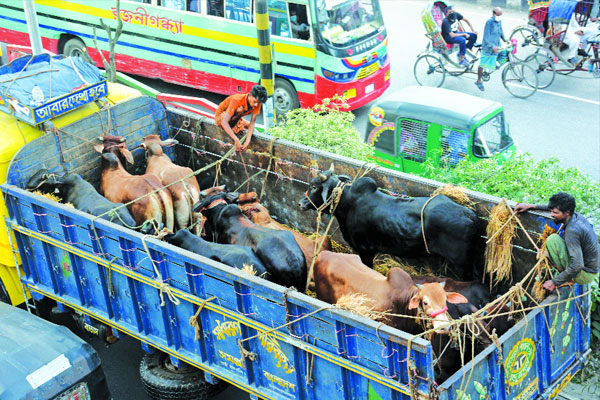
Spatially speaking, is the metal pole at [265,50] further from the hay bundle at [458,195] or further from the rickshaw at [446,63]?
the rickshaw at [446,63]

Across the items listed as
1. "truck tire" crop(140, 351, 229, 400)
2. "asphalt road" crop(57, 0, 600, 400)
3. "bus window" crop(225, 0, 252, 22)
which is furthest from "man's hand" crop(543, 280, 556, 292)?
"bus window" crop(225, 0, 252, 22)

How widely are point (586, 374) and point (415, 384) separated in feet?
10.1

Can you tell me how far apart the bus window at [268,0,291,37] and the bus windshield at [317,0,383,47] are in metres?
0.65

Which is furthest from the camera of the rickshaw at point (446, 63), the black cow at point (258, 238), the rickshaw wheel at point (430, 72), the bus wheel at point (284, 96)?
the rickshaw wheel at point (430, 72)

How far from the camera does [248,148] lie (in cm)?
895

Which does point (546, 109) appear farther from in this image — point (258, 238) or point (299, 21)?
point (258, 238)

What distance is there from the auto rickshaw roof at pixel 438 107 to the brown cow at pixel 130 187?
4.06 meters

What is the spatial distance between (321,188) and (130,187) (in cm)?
211

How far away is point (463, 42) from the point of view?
51.1ft

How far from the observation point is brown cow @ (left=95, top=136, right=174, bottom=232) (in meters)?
8.02

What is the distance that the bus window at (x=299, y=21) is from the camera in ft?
44.5

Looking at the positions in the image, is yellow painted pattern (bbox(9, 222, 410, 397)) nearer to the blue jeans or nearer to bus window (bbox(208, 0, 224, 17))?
bus window (bbox(208, 0, 224, 17))

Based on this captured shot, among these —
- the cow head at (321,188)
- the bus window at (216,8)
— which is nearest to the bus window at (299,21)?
the bus window at (216,8)

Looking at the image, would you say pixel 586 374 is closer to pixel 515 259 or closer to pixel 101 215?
pixel 515 259
